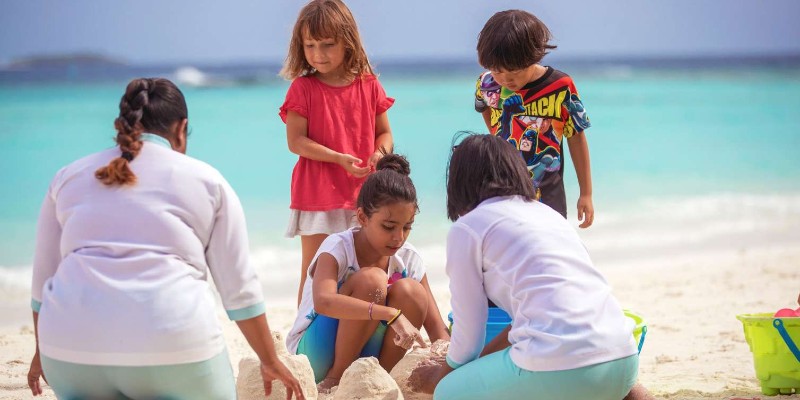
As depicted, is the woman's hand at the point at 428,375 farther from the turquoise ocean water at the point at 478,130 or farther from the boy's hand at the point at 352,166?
the turquoise ocean water at the point at 478,130

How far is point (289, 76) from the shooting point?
15.3 ft

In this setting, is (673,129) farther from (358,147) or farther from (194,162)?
(194,162)

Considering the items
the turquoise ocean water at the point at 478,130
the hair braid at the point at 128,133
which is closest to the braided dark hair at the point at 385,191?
the hair braid at the point at 128,133

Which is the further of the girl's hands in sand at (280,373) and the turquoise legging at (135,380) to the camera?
the girl's hands in sand at (280,373)

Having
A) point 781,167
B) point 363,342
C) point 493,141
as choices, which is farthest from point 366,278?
point 781,167

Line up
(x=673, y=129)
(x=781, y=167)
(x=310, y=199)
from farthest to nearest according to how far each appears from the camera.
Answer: (x=673, y=129)
(x=781, y=167)
(x=310, y=199)

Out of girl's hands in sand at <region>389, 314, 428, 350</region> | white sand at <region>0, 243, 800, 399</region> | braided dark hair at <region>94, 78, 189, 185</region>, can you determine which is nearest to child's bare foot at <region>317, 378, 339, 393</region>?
girl's hands in sand at <region>389, 314, 428, 350</region>

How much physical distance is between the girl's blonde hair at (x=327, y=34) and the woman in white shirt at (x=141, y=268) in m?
1.71

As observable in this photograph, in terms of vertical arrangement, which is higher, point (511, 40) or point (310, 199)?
point (511, 40)

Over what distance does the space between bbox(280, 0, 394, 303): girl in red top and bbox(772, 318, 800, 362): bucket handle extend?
1.80m

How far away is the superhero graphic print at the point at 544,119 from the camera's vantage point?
14.1ft

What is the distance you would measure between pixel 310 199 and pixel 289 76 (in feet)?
1.91

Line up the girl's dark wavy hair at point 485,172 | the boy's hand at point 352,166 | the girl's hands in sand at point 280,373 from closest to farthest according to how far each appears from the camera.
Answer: the girl's hands in sand at point 280,373
the girl's dark wavy hair at point 485,172
the boy's hand at point 352,166

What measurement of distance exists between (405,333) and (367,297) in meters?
0.22
